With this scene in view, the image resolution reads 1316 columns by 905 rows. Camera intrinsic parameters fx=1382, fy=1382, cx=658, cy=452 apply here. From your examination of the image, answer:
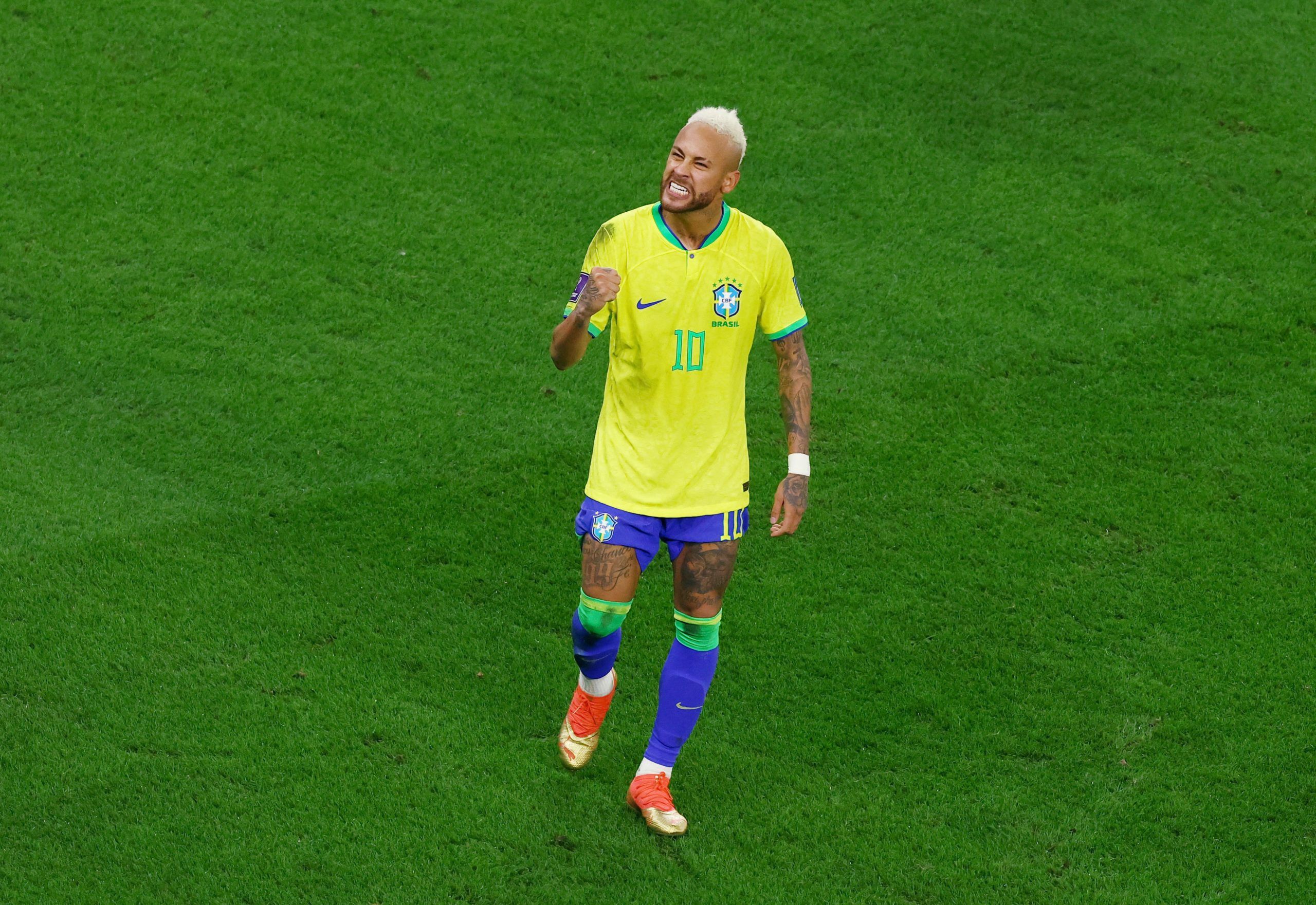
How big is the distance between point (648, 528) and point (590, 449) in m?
2.08

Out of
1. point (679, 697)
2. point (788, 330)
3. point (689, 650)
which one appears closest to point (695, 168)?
point (788, 330)

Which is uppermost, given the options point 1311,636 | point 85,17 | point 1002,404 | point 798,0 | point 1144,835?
point 798,0

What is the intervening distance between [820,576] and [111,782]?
3098 mm

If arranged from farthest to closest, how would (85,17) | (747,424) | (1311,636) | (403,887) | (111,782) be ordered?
(85,17)
(747,424)
(1311,636)
(111,782)
(403,887)

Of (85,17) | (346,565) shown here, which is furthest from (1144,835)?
(85,17)

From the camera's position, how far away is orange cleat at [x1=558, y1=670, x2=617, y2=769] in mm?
5312

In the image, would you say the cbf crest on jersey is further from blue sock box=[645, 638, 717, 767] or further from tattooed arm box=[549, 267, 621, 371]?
blue sock box=[645, 638, 717, 767]

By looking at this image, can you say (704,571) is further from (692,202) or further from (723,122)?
(723,122)

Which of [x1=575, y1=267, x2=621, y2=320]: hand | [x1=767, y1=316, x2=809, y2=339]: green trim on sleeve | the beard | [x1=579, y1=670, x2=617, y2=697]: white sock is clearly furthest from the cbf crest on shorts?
the beard

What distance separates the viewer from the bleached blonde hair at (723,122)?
15.4 ft

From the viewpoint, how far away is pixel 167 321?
7.59 m

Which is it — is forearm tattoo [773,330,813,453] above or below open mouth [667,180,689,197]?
below

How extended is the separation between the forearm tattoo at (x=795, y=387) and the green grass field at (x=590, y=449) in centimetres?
130

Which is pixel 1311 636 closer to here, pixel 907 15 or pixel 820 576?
pixel 820 576
